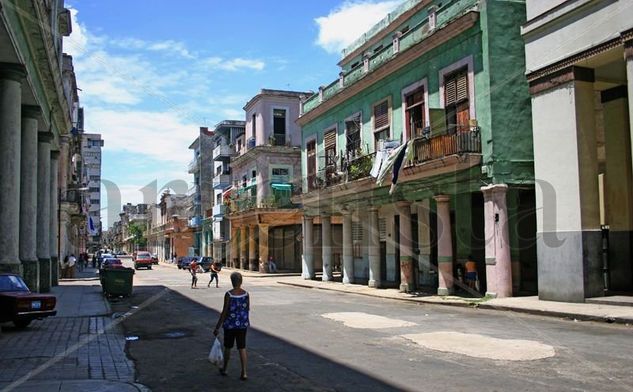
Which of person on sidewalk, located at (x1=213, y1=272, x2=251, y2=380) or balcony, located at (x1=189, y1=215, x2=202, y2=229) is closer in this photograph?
person on sidewalk, located at (x1=213, y1=272, x2=251, y2=380)

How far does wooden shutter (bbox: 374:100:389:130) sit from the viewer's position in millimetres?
25797

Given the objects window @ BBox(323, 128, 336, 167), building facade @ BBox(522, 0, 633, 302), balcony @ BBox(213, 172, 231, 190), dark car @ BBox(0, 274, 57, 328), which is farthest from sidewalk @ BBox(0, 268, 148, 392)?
Answer: balcony @ BBox(213, 172, 231, 190)

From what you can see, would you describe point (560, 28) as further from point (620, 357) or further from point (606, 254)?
point (620, 357)

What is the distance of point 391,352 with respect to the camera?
10.1 meters

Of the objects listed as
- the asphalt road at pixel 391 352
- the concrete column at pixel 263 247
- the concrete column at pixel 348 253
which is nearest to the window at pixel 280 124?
the concrete column at pixel 263 247

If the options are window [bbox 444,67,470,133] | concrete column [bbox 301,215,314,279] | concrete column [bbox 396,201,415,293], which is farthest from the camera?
concrete column [bbox 301,215,314,279]

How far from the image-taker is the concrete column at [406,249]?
2411 cm

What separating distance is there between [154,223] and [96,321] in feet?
300

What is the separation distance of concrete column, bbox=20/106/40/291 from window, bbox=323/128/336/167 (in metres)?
14.2

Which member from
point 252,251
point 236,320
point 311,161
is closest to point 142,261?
point 252,251

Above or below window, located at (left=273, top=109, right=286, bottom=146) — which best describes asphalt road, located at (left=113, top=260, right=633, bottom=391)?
below

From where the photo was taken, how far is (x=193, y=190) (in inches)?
2950

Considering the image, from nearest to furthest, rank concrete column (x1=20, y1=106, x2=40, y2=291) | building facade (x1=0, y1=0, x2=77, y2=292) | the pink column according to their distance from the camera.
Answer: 1. building facade (x1=0, y1=0, x2=77, y2=292)
2. the pink column
3. concrete column (x1=20, y1=106, x2=40, y2=291)

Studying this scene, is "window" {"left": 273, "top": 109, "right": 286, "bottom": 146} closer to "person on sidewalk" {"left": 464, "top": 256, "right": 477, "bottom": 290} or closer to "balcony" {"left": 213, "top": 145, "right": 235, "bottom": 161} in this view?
"balcony" {"left": 213, "top": 145, "right": 235, "bottom": 161}
